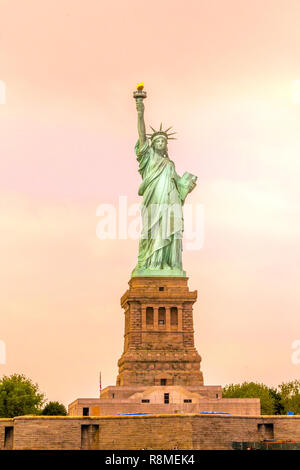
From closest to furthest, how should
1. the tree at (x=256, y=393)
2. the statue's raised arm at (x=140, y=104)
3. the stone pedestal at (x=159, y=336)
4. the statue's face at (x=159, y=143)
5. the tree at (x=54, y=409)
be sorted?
the stone pedestal at (x=159, y=336)
the statue's raised arm at (x=140, y=104)
the statue's face at (x=159, y=143)
the tree at (x=54, y=409)
the tree at (x=256, y=393)

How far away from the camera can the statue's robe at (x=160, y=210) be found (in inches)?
2940

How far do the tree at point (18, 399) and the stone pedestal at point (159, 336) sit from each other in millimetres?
12112

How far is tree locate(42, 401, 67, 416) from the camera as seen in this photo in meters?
80.2

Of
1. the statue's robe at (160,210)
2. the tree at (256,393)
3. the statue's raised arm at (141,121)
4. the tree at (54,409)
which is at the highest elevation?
the statue's raised arm at (141,121)

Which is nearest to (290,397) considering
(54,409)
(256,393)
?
(256,393)

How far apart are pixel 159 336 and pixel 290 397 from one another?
23227mm

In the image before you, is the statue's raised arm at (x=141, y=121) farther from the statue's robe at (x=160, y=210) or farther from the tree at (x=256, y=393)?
the tree at (x=256, y=393)

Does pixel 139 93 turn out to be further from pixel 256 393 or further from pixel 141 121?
pixel 256 393

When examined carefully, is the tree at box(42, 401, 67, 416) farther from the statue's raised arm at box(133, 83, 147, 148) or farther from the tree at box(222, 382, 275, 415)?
the statue's raised arm at box(133, 83, 147, 148)

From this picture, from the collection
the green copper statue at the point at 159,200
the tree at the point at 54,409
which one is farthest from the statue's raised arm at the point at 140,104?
the tree at the point at 54,409

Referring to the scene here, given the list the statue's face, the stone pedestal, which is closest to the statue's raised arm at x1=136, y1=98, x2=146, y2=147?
the statue's face

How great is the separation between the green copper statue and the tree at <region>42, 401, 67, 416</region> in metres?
12.7
